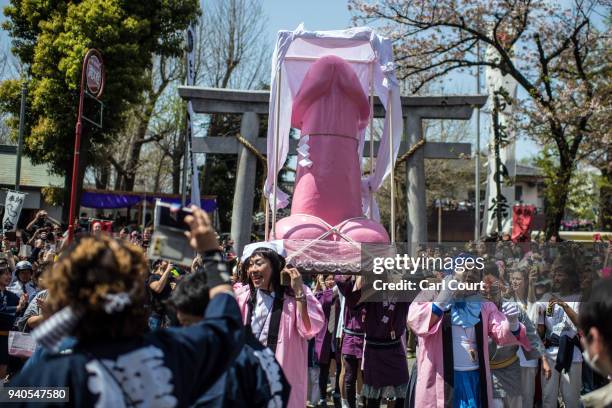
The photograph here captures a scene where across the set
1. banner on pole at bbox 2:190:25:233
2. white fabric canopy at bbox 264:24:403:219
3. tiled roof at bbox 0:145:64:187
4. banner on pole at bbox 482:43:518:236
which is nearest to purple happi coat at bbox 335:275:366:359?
white fabric canopy at bbox 264:24:403:219

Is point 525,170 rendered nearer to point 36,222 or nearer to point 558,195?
point 558,195

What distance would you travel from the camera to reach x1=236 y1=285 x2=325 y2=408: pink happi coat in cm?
432

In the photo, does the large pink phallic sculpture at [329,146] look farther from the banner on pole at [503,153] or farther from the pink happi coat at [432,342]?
the banner on pole at [503,153]

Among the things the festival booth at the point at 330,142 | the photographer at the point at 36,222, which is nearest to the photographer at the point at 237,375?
the festival booth at the point at 330,142

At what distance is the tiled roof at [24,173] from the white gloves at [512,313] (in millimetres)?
22770

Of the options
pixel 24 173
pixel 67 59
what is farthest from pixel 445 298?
pixel 24 173

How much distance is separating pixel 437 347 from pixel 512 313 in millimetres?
734

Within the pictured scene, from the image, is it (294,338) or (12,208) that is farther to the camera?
(12,208)

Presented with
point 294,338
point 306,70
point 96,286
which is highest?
point 306,70

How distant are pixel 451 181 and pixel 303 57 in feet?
80.9

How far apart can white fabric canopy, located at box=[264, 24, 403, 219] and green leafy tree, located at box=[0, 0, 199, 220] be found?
8.96 meters

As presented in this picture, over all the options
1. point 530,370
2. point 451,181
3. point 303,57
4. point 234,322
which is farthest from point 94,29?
point 451,181

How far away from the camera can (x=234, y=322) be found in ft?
7.52

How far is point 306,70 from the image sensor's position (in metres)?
10.3
